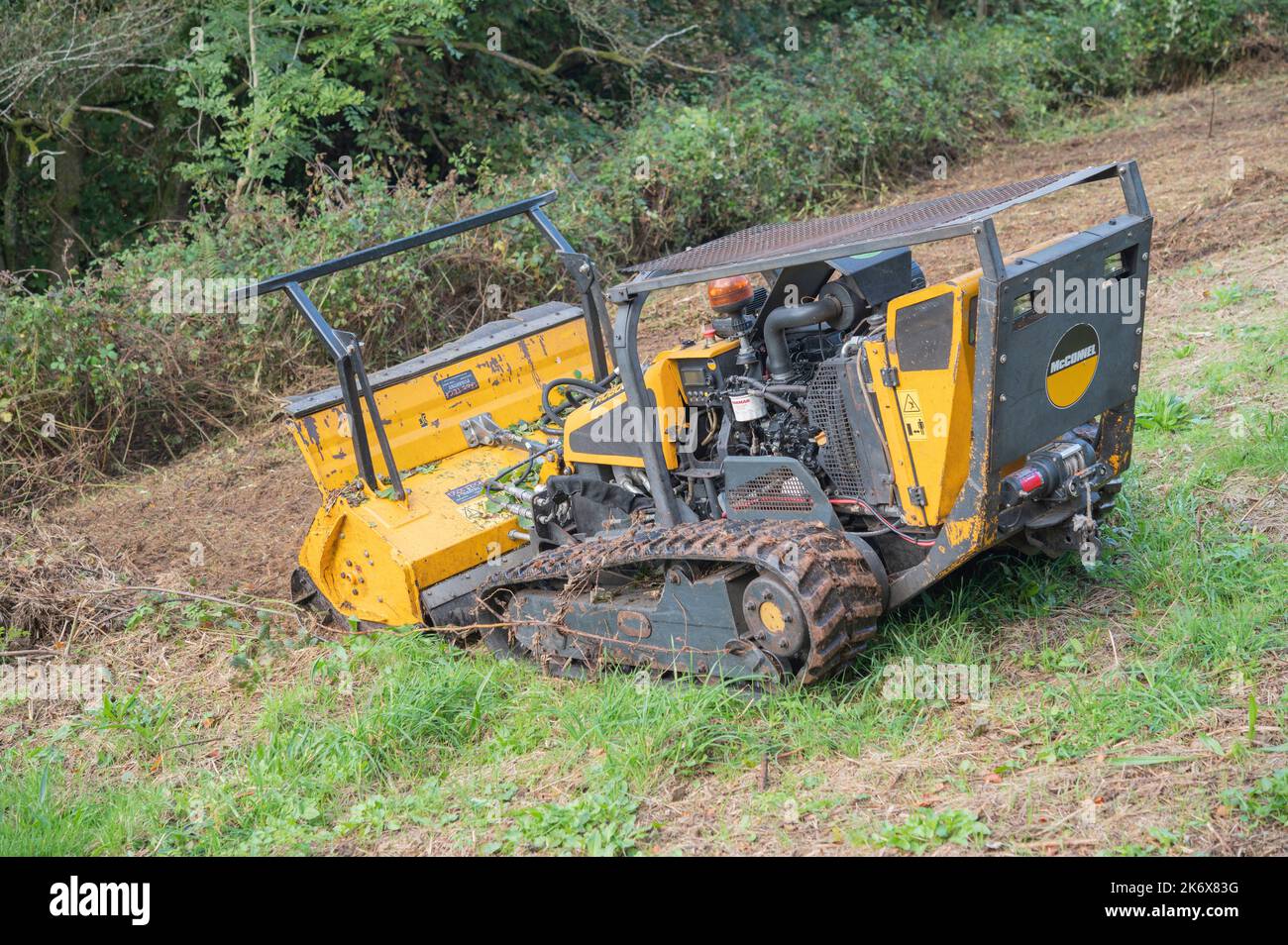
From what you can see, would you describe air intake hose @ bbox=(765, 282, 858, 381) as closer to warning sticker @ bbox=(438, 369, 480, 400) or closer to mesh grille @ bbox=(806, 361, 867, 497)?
mesh grille @ bbox=(806, 361, 867, 497)

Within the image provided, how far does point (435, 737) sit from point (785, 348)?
2.07m

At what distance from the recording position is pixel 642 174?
39.3ft

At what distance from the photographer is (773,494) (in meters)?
4.84

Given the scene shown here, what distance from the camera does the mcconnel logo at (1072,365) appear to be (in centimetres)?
429

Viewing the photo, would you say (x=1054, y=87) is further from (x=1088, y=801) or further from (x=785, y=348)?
(x=1088, y=801)

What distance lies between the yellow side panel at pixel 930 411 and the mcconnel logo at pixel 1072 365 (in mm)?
351

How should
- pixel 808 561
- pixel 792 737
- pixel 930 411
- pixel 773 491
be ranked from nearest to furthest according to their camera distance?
pixel 930 411 → pixel 808 561 → pixel 792 737 → pixel 773 491

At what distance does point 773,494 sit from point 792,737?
939 mm

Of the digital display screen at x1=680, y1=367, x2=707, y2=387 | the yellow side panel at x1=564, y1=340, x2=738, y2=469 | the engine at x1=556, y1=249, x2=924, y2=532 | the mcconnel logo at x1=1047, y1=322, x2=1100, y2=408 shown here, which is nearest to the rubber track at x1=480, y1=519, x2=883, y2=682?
the engine at x1=556, y1=249, x2=924, y2=532

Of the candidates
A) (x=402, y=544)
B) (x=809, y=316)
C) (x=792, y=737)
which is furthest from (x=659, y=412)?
(x=402, y=544)

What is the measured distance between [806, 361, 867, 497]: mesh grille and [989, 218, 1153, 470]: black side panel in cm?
60

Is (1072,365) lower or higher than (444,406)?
higher

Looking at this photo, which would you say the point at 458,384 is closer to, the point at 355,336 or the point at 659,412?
the point at 355,336

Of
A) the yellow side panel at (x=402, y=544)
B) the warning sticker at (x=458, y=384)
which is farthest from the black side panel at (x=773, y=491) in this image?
the warning sticker at (x=458, y=384)
